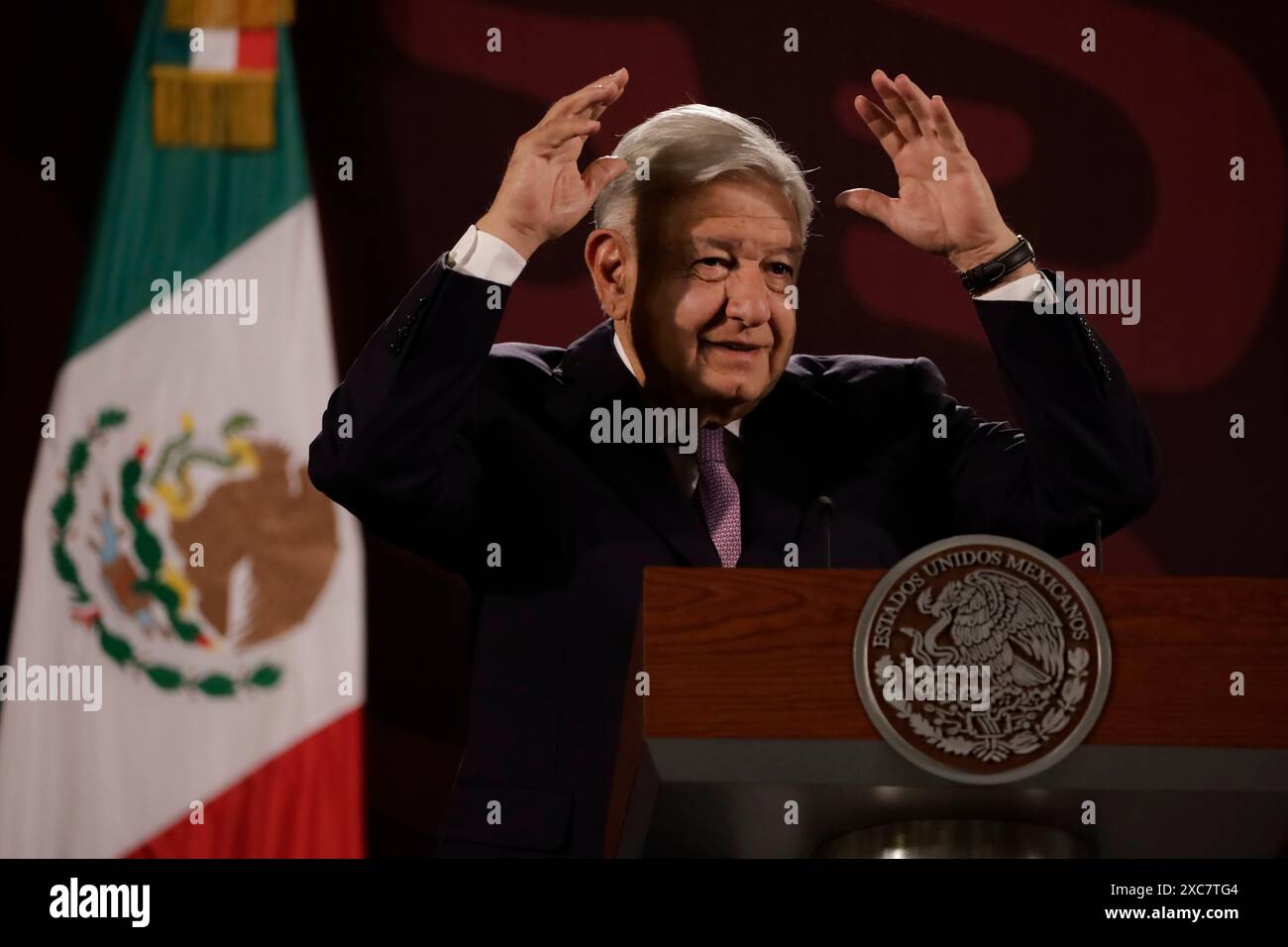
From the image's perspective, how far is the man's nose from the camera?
2.82 metres

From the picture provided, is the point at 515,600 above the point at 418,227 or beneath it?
beneath

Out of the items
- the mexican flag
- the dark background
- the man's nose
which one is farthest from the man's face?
the mexican flag

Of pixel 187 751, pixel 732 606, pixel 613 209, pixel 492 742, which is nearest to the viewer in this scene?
pixel 732 606

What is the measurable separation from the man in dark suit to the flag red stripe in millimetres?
1294

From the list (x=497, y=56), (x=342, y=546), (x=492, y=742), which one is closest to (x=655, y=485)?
(x=492, y=742)

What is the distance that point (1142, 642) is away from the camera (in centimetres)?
205

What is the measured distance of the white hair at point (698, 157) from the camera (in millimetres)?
2869

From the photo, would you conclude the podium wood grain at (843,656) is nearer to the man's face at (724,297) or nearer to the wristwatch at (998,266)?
the wristwatch at (998,266)

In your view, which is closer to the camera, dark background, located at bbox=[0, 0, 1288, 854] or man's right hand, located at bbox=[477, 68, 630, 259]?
man's right hand, located at bbox=[477, 68, 630, 259]

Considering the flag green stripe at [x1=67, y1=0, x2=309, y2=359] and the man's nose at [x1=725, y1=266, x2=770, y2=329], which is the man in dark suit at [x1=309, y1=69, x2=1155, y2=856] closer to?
the man's nose at [x1=725, y1=266, x2=770, y2=329]

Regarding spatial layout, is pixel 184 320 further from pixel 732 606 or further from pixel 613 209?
pixel 732 606

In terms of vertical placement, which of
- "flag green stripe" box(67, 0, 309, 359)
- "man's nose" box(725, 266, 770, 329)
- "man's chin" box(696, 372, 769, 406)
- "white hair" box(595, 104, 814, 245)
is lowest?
"man's chin" box(696, 372, 769, 406)

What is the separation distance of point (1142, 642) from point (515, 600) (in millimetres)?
920

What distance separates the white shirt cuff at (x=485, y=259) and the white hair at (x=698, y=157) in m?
0.40
